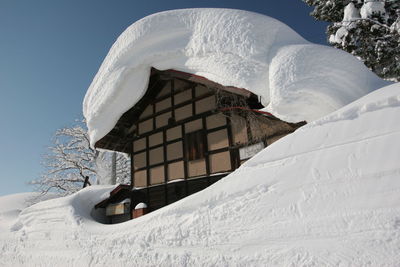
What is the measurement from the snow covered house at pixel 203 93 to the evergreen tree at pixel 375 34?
7.25 meters

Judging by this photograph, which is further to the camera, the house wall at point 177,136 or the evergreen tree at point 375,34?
the evergreen tree at point 375,34

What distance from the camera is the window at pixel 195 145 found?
7270mm

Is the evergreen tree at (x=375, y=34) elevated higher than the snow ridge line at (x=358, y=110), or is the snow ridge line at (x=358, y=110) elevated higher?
the evergreen tree at (x=375, y=34)

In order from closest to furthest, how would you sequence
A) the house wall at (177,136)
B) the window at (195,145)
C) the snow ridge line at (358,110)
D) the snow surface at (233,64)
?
the snow ridge line at (358,110) → the snow surface at (233,64) → the house wall at (177,136) → the window at (195,145)

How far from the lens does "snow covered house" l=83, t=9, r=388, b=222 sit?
15.4ft

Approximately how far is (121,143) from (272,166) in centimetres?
724

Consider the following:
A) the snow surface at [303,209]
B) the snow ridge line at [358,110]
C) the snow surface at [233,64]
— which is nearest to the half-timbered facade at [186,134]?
the snow surface at [233,64]

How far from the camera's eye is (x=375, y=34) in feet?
37.7

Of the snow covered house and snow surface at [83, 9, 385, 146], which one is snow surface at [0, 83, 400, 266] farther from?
the snow covered house

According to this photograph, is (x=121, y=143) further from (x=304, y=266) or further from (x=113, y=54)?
(x=304, y=266)

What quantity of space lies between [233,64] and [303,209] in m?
3.26

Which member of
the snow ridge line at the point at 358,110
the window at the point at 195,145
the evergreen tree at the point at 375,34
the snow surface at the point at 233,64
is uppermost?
the evergreen tree at the point at 375,34

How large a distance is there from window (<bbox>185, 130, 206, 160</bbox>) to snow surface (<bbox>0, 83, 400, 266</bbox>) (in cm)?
293

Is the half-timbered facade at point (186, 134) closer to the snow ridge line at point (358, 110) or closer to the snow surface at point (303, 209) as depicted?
the snow ridge line at point (358, 110)
